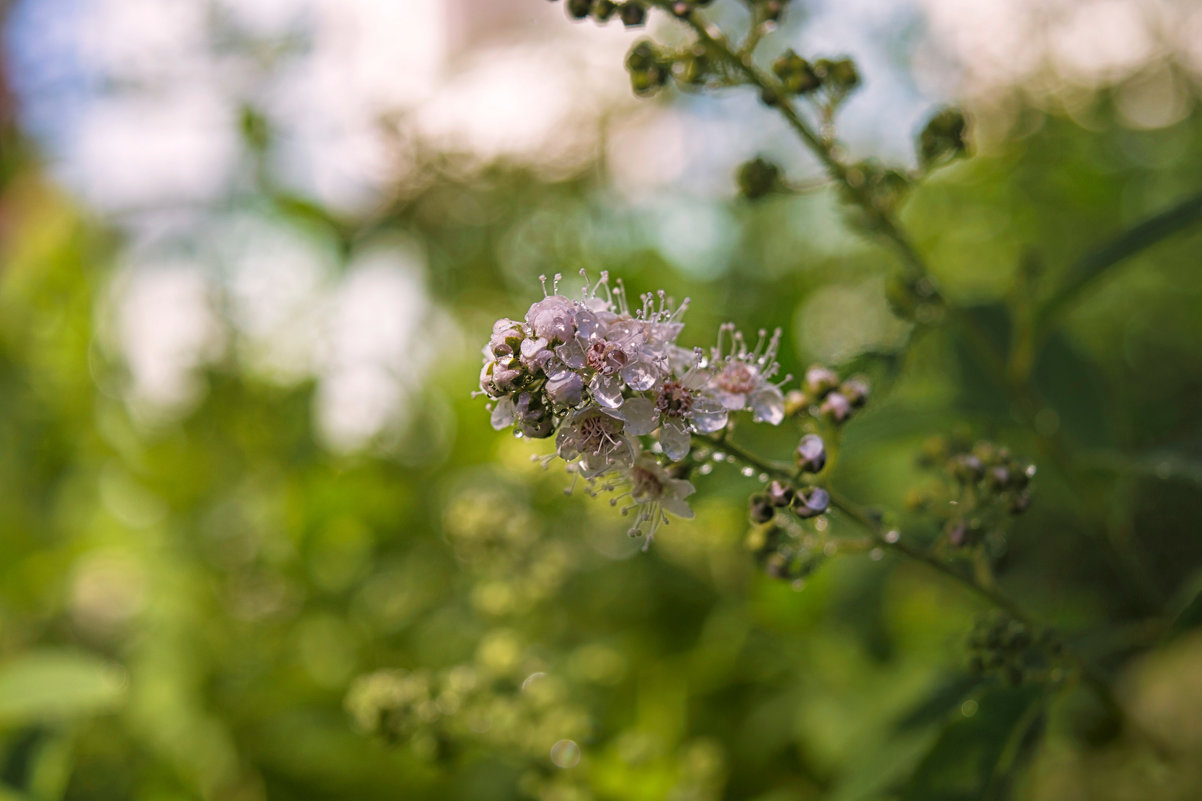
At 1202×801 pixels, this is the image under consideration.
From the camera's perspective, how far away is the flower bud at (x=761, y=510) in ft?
2.86

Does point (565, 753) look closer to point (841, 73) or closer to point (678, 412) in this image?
point (678, 412)

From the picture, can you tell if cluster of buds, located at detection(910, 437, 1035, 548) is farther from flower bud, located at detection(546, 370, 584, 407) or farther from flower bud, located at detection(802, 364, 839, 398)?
flower bud, located at detection(546, 370, 584, 407)

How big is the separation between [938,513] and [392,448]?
1729mm

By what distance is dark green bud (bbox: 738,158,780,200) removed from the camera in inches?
43.8

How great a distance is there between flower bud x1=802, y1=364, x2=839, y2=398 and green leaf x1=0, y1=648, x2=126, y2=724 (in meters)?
1.20

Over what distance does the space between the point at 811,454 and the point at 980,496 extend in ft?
0.89

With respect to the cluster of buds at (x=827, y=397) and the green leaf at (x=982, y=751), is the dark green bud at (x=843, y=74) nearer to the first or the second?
the cluster of buds at (x=827, y=397)

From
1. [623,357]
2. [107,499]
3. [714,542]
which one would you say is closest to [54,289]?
[107,499]

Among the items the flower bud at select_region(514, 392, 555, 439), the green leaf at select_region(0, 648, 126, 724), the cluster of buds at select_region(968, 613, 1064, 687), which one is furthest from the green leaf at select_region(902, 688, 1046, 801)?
the green leaf at select_region(0, 648, 126, 724)

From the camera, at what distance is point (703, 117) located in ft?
8.36

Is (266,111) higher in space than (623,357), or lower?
lower

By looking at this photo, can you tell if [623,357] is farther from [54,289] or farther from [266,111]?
[54,289]

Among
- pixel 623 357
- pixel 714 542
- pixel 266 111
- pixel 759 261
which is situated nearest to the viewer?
pixel 623 357

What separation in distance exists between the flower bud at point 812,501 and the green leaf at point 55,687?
46.0 inches
